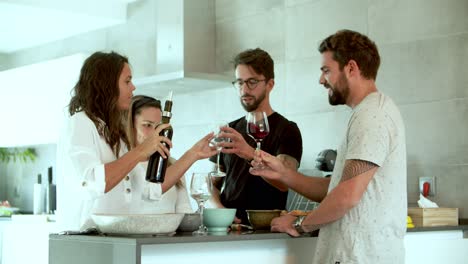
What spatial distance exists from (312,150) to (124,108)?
1820mm

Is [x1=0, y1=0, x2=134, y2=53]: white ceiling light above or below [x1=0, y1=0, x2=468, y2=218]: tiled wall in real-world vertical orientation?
above

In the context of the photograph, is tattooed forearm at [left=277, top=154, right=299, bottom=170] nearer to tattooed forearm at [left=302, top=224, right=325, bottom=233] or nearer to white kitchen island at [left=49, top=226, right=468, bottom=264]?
white kitchen island at [left=49, top=226, right=468, bottom=264]

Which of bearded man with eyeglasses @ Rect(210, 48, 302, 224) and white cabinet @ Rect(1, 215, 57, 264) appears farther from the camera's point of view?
white cabinet @ Rect(1, 215, 57, 264)

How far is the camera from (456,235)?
370 centimetres

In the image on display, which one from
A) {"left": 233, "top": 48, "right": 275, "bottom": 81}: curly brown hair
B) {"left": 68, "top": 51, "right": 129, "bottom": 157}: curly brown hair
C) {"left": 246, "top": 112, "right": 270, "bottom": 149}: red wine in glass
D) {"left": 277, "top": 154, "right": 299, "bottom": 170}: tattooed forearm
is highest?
{"left": 233, "top": 48, "right": 275, "bottom": 81}: curly brown hair

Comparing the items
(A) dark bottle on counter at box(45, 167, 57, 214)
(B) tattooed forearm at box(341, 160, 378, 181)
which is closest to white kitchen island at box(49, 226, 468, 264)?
(B) tattooed forearm at box(341, 160, 378, 181)

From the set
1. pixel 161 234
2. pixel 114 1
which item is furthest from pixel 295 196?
pixel 114 1

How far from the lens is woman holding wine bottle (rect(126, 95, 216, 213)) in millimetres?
3078

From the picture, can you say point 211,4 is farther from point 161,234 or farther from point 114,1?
point 161,234

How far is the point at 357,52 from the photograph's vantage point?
9.49 feet

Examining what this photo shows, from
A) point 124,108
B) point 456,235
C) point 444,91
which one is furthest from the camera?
point 444,91

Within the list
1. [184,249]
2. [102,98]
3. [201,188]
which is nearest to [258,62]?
[102,98]

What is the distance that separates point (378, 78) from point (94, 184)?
2030mm

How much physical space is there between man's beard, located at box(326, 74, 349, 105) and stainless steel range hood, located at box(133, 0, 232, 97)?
215cm
